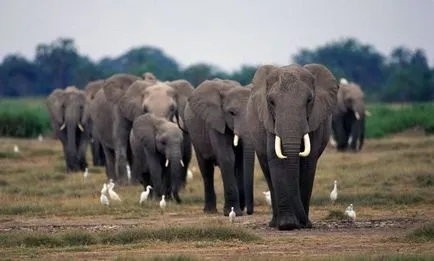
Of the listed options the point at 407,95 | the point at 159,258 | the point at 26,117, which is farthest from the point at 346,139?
the point at 407,95

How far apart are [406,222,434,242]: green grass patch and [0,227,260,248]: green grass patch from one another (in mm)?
1885

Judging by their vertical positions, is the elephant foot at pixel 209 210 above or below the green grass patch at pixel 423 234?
below

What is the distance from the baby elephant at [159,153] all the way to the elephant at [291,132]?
5.11 meters

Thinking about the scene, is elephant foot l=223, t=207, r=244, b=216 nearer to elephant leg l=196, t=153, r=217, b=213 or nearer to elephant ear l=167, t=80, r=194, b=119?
elephant leg l=196, t=153, r=217, b=213

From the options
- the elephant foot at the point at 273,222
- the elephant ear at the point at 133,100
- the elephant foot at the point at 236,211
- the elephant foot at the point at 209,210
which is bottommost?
the elephant foot at the point at 209,210

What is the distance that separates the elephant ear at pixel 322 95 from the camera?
59.9 feet

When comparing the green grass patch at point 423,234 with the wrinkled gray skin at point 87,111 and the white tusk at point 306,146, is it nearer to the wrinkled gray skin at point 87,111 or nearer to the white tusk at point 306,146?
the white tusk at point 306,146

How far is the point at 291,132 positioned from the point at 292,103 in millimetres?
411

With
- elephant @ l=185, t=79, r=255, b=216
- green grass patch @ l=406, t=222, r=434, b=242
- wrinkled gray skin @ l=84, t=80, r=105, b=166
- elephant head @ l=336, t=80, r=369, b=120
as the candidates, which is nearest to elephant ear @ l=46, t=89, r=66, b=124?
wrinkled gray skin @ l=84, t=80, r=105, b=166

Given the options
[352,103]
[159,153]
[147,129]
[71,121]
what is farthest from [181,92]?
[352,103]

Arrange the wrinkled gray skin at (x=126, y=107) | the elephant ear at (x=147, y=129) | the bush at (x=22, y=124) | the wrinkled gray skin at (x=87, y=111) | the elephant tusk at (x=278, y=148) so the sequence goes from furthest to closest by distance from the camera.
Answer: the bush at (x=22, y=124)
the wrinkled gray skin at (x=87, y=111)
the wrinkled gray skin at (x=126, y=107)
the elephant ear at (x=147, y=129)
the elephant tusk at (x=278, y=148)

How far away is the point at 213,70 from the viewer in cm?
10525

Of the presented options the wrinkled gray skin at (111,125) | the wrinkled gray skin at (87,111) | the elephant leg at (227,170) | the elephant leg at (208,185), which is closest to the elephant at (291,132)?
the elephant leg at (227,170)

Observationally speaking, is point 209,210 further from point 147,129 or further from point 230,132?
point 147,129
